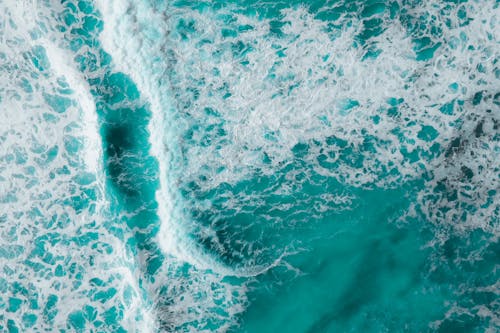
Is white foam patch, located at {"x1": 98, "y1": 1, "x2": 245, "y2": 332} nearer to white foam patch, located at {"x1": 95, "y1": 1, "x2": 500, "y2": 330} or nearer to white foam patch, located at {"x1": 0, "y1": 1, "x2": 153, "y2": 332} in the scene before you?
white foam patch, located at {"x1": 95, "y1": 1, "x2": 500, "y2": 330}

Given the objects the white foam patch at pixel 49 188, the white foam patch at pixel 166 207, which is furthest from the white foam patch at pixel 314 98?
the white foam patch at pixel 49 188

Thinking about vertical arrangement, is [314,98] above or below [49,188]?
below

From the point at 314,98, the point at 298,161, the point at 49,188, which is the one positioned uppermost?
the point at 49,188

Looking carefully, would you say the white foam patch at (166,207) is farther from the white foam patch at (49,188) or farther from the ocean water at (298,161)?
the white foam patch at (49,188)

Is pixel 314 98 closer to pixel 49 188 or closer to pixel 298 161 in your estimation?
pixel 298 161

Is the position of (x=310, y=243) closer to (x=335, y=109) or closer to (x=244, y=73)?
(x=335, y=109)

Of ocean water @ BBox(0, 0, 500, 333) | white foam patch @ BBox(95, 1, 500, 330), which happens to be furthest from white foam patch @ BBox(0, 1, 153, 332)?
white foam patch @ BBox(95, 1, 500, 330)

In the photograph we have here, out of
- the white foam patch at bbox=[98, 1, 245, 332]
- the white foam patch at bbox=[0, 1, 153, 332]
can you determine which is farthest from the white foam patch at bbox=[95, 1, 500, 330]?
the white foam patch at bbox=[0, 1, 153, 332]

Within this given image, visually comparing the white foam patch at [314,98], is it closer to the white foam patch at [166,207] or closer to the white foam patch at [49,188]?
the white foam patch at [166,207]

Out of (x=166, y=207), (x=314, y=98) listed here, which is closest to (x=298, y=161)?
(x=314, y=98)
